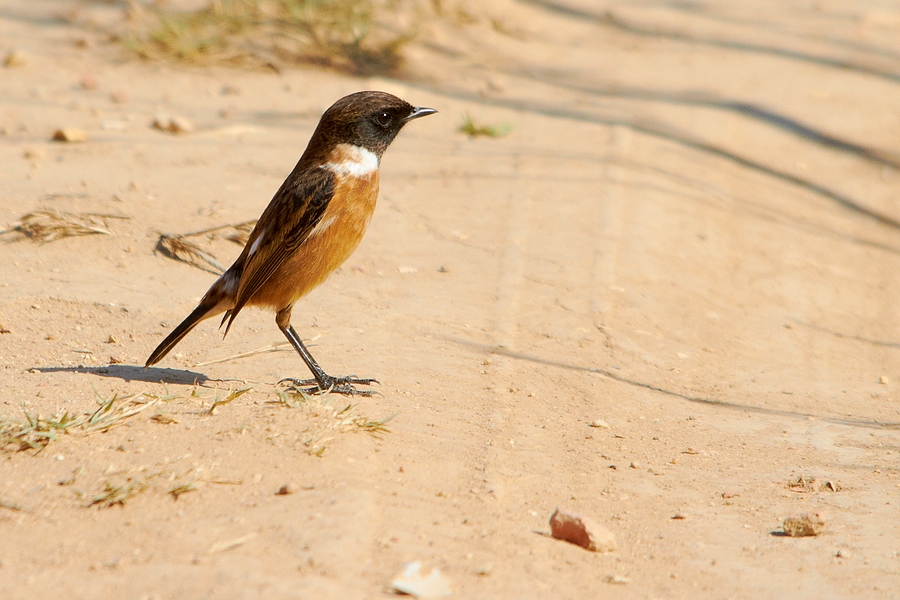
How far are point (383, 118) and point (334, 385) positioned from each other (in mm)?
1406

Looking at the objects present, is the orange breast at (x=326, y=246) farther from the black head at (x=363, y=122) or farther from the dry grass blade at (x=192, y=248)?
the dry grass blade at (x=192, y=248)

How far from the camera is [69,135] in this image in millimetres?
7938

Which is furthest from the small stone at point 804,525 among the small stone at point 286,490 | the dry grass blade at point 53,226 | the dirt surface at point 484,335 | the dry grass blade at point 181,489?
the dry grass blade at point 53,226

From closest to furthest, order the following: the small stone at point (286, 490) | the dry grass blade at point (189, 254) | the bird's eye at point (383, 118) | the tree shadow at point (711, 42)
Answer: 1. the small stone at point (286, 490)
2. the bird's eye at point (383, 118)
3. the dry grass blade at point (189, 254)
4. the tree shadow at point (711, 42)

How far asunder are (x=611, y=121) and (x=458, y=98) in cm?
154

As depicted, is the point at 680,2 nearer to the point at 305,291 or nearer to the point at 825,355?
the point at 825,355

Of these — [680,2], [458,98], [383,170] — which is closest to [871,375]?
[383,170]

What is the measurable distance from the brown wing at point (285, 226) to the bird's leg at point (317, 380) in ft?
0.76

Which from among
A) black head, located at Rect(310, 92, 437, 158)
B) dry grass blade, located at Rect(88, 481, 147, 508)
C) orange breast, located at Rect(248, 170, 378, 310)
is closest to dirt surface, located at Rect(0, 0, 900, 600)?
dry grass blade, located at Rect(88, 481, 147, 508)

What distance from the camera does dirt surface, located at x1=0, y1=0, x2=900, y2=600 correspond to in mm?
3518

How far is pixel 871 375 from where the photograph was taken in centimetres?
591

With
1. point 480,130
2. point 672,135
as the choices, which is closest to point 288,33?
point 480,130

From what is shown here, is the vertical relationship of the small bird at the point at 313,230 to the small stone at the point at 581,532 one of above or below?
above

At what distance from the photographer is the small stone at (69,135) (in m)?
7.94
